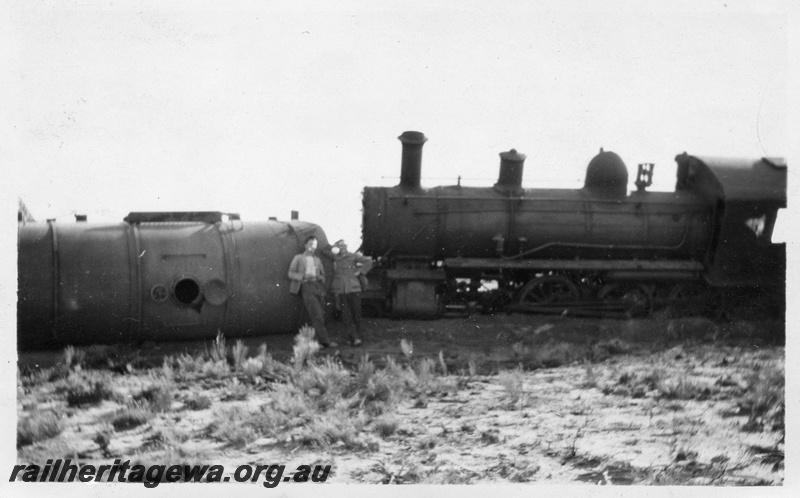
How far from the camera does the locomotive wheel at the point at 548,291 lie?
493 inches

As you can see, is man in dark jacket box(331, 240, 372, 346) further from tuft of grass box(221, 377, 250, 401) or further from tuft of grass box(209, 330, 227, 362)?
tuft of grass box(221, 377, 250, 401)

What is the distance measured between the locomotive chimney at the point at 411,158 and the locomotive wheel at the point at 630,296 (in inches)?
160

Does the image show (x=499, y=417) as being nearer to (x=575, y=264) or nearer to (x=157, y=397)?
(x=157, y=397)

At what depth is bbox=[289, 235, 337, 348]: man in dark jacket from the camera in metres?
9.89

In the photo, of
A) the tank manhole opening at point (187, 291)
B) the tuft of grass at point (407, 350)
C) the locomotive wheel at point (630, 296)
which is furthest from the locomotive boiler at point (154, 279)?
the locomotive wheel at point (630, 296)

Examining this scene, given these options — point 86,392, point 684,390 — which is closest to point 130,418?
point 86,392

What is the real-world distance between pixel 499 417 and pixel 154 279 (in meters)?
5.12

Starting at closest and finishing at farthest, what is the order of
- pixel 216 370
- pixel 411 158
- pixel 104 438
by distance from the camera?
pixel 104 438 < pixel 216 370 < pixel 411 158

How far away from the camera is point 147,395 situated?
295 inches

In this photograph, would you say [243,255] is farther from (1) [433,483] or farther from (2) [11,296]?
(1) [433,483]

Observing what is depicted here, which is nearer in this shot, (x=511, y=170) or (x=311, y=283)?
(x=311, y=283)

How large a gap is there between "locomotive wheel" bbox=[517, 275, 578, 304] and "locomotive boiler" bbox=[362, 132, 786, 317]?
0.02 metres

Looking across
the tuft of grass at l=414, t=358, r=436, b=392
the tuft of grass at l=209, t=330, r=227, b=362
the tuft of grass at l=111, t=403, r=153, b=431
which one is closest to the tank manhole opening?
the tuft of grass at l=209, t=330, r=227, b=362

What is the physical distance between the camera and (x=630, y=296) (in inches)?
497
